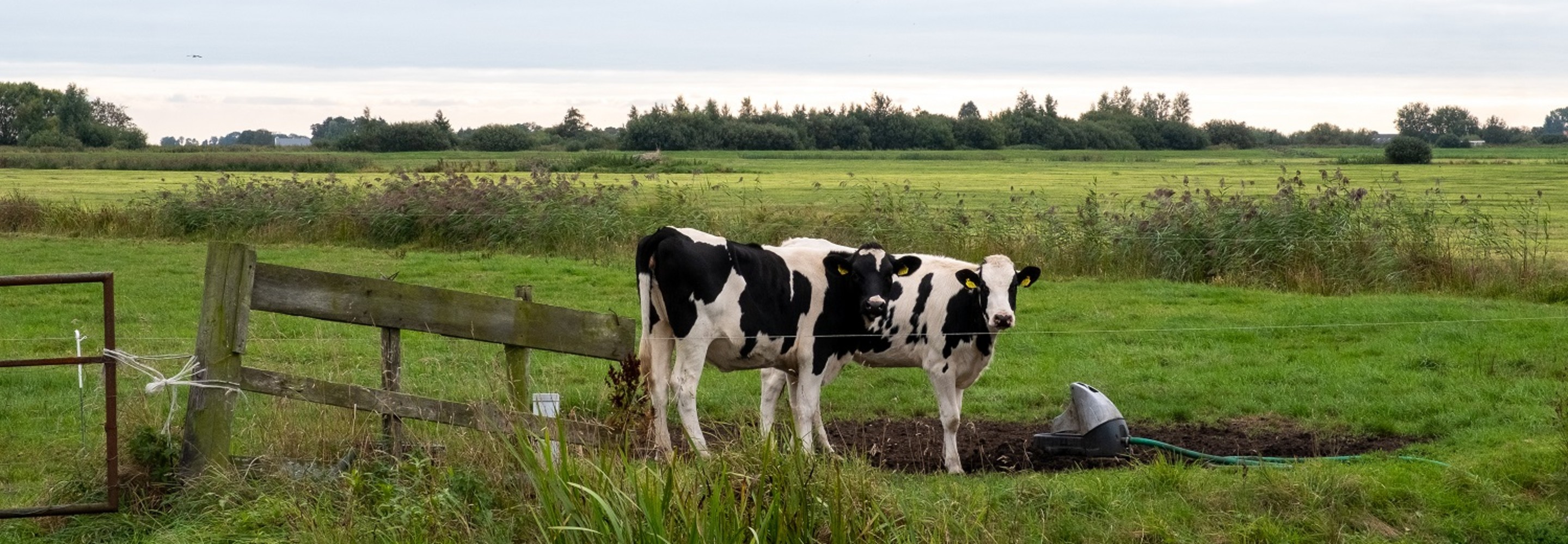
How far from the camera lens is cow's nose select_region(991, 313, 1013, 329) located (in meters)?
10.2

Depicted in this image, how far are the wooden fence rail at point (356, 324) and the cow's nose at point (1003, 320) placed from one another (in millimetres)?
3359

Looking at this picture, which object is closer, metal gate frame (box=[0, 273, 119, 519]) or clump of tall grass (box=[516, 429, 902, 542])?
clump of tall grass (box=[516, 429, 902, 542])

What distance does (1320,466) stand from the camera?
8.60m

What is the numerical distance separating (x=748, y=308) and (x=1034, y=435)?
2.33 m

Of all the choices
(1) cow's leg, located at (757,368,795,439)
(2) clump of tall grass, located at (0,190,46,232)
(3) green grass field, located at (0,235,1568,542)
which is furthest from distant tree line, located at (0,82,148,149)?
(1) cow's leg, located at (757,368,795,439)

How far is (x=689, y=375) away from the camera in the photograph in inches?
380

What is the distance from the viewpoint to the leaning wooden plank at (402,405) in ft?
24.1

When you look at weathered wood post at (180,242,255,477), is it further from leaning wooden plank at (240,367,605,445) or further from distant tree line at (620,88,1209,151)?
distant tree line at (620,88,1209,151)

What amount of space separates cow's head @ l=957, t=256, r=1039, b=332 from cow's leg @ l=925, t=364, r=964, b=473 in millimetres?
518

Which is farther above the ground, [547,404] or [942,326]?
[942,326]

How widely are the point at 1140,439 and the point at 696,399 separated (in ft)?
12.1

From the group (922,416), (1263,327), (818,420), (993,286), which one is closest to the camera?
(818,420)

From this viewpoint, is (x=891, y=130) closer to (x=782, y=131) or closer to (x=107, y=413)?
(x=782, y=131)

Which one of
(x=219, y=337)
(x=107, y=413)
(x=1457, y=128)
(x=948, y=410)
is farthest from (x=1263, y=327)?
(x=1457, y=128)
